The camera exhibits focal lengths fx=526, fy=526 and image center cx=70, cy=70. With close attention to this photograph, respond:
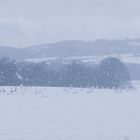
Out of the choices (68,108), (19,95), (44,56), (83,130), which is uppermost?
(83,130)

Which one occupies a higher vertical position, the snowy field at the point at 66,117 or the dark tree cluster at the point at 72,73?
the snowy field at the point at 66,117

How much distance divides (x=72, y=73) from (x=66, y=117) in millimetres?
22586

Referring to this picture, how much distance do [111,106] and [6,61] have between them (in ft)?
64.2

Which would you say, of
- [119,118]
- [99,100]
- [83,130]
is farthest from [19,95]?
[83,130]

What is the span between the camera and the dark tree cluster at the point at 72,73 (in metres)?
35.2

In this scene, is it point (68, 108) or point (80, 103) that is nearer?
point (68, 108)

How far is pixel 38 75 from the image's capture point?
1420 inches

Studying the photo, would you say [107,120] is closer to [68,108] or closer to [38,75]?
[68,108]

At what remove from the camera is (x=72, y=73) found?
3616 centimetres

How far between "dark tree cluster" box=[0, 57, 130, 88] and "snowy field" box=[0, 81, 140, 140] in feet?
45.8

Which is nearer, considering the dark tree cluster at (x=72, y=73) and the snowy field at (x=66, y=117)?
the snowy field at (x=66, y=117)

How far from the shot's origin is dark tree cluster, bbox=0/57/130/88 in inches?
1385

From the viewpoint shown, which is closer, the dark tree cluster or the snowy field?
the snowy field

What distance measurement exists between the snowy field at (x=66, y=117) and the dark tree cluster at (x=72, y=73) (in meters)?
14.0
